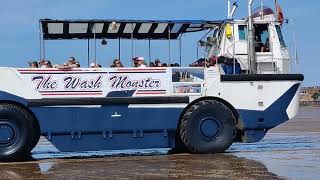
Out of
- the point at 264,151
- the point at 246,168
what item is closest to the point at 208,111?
the point at 264,151

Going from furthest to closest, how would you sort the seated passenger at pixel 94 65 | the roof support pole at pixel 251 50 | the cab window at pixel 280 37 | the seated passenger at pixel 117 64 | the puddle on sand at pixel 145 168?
the cab window at pixel 280 37
the roof support pole at pixel 251 50
the seated passenger at pixel 117 64
the seated passenger at pixel 94 65
the puddle on sand at pixel 145 168

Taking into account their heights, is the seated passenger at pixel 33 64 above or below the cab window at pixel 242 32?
below

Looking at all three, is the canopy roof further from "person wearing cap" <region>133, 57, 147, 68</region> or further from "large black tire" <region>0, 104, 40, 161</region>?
"large black tire" <region>0, 104, 40, 161</region>

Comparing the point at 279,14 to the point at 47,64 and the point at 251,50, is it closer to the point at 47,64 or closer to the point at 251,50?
the point at 251,50

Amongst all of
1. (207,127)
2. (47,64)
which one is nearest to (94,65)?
(47,64)

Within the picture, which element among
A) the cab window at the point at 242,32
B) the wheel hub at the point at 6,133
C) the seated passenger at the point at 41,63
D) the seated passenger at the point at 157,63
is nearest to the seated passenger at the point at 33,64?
the seated passenger at the point at 41,63

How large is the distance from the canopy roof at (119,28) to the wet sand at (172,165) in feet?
8.80

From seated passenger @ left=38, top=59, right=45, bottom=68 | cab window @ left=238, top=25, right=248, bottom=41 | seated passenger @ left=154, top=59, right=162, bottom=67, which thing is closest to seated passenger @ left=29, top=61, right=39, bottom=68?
seated passenger @ left=38, top=59, right=45, bottom=68

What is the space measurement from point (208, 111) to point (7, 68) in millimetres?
4137

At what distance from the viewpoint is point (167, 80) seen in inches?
499

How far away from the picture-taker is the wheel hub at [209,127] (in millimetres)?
12859

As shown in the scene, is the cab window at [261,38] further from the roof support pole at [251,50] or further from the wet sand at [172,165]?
the wet sand at [172,165]

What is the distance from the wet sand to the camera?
9.61 m

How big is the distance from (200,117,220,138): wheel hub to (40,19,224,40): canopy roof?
7.12ft
